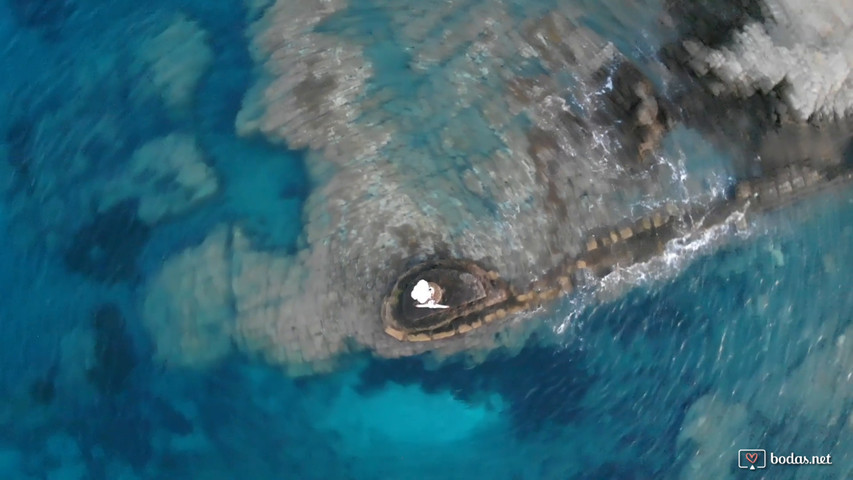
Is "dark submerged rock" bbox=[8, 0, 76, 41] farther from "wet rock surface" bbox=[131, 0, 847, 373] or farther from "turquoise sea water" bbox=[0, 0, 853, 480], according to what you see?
"wet rock surface" bbox=[131, 0, 847, 373]

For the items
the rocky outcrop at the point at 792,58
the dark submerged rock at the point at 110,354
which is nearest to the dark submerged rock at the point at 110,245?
the dark submerged rock at the point at 110,354

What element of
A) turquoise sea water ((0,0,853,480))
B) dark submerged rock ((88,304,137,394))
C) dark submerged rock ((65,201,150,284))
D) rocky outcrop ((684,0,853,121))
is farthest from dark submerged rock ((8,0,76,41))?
rocky outcrop ((684,0,853,121))

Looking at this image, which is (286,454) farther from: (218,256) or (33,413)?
(33,413)

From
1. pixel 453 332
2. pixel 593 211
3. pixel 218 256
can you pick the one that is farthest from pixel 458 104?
pixel 218 256

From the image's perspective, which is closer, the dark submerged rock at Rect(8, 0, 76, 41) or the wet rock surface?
the dark submerged rock at Rect(8, 0, 76, 41)

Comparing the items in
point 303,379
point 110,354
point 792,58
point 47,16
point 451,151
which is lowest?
point 303,379

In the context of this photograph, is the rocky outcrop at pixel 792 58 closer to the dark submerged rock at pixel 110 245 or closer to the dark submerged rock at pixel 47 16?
the dark submerged rock at pixel 110 245

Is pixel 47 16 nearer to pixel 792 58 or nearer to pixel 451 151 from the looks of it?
pixel 451 151

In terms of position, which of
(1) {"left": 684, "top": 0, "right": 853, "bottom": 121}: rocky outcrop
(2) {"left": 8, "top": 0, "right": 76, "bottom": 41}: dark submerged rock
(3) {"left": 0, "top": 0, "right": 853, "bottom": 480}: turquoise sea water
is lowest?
(3) {"left": 0, "top": 0, "right": 853, "bottom": 480}: turquoise sea water

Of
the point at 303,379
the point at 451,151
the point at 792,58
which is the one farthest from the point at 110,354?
the point at 792,58
